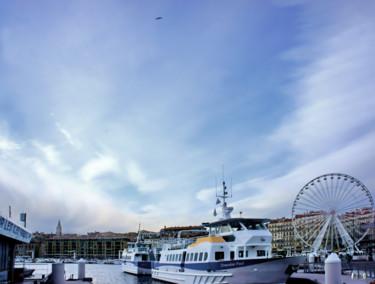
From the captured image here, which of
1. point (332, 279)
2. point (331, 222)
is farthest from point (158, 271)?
point (332, 279)

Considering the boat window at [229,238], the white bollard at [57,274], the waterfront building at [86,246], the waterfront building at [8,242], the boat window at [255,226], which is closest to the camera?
the waterfront building at [8,242]

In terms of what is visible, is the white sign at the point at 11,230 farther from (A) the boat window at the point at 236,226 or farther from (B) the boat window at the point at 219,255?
(A) the boat window at the point at 236,226

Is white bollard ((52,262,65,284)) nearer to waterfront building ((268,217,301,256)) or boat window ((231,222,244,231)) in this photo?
boat window ((231,222,244,231))

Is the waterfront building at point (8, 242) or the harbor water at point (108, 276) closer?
the waterfront building at point (8, 242)

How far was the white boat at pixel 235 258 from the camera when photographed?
30.2 metres

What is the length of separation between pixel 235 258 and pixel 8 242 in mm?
18548

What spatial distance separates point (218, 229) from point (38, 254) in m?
185

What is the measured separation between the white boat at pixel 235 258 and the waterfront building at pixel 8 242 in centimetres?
1518

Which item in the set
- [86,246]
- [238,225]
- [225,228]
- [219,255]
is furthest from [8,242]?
[86,246]

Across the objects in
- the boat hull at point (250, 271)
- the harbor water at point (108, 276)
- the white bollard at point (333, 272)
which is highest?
the white bollard at point (333, 272)

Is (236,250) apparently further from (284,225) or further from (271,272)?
(284,225)

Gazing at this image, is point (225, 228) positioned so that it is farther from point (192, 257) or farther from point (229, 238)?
point (192, 257)

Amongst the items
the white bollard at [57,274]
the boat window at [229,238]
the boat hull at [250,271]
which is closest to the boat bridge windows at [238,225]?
the boat window at [229,238]

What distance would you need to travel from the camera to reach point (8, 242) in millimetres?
30984
